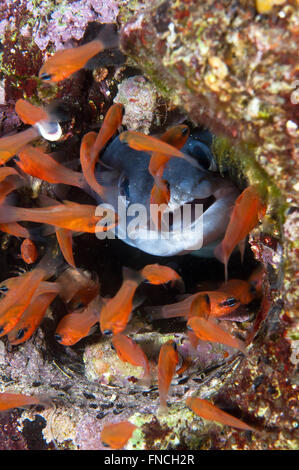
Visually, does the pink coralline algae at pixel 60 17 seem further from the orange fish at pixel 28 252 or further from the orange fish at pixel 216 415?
the orange fish at pixel 216 415

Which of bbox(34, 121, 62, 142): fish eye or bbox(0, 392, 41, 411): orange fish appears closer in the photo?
bbox(0, 392, 41, 411): orange fish

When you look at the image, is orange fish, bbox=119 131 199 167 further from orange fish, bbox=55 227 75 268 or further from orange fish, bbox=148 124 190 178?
orange fish, bbox=55 227 75 268

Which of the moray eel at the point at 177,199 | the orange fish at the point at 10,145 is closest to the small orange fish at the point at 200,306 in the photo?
the moray eel at the point at 177,199

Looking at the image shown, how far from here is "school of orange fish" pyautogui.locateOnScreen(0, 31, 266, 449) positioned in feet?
7.86

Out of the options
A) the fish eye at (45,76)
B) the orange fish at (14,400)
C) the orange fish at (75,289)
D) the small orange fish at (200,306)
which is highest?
the fish eye at (45,76)

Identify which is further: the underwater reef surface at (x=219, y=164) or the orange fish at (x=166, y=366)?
the orange fish at (x=166, y=366)

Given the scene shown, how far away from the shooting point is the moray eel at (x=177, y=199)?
3.16m

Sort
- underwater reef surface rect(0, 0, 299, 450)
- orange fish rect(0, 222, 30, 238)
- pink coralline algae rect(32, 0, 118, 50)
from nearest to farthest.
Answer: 1. underwater reef surface rect(0, 0, 299, 450)
2. pink coralline algae rect(32, 0, 118, 50)
3. orange fish rect(0, 222, 30, 238)

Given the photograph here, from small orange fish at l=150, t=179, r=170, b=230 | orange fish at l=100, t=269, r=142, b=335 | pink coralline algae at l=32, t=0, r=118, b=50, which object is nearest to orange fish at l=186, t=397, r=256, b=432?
orange fish at l=100, t=269, r=142, b=335

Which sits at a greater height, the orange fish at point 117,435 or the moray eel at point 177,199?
the moray eel at point 177,199

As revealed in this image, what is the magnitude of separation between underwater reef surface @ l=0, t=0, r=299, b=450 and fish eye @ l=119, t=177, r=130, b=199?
1.90 feet

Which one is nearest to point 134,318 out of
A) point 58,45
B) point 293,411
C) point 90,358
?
point 90,358

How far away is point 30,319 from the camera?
3037 mm
